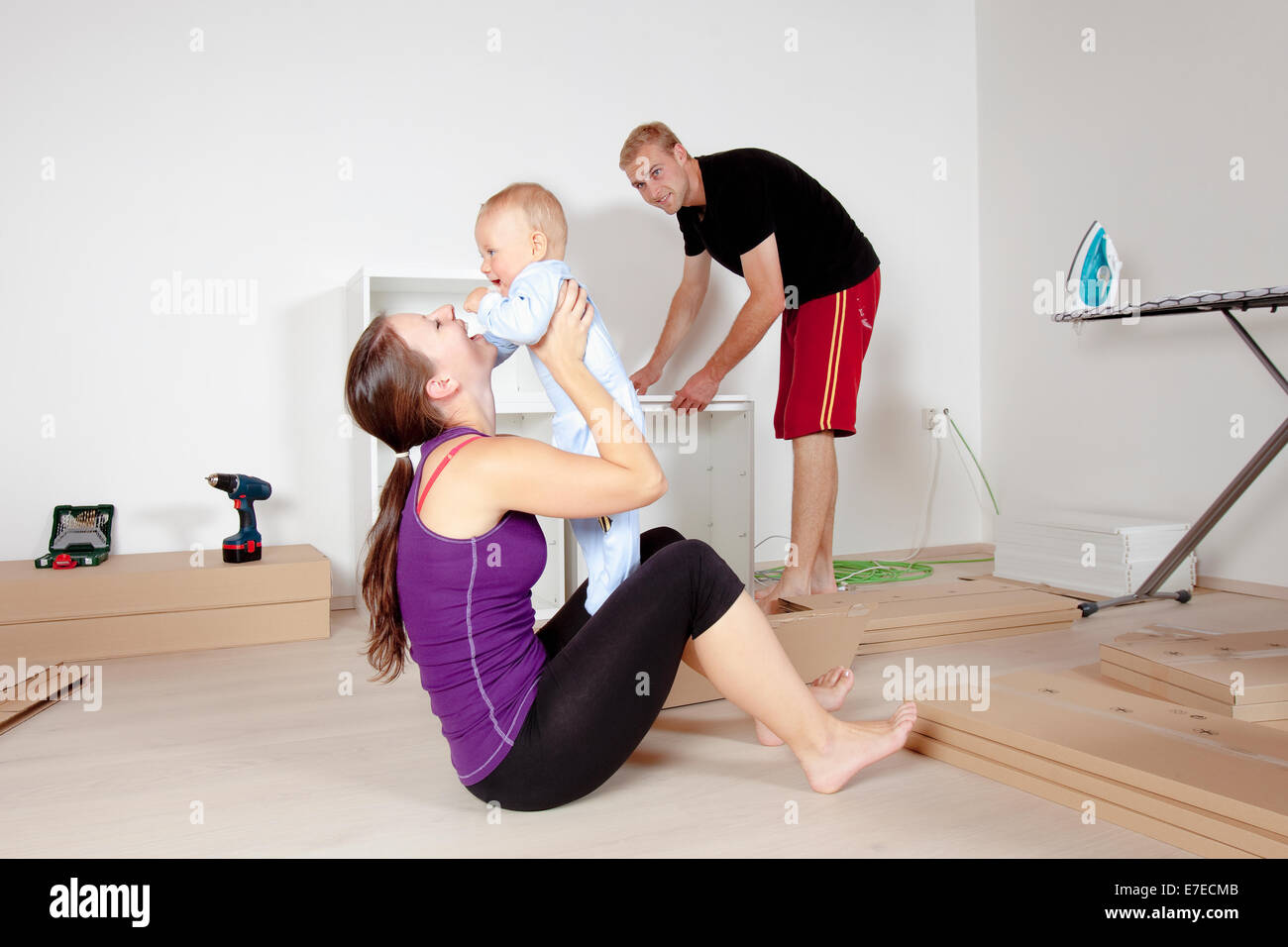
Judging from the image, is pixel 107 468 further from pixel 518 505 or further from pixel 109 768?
pixel 518 505

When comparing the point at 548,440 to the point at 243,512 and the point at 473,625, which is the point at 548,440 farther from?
the point at 473,625

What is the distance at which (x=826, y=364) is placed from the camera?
270 cm

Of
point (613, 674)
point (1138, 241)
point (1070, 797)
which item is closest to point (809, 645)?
point (1070, 797)

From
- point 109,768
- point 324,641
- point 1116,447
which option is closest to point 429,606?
point 109,768

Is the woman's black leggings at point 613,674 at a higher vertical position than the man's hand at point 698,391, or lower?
lower

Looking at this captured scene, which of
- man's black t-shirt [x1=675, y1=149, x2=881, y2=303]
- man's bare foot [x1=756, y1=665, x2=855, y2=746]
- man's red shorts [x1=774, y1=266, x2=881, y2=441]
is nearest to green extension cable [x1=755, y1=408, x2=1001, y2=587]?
man's red shorts [x1=774, y1=266, x2=881, y2=441]

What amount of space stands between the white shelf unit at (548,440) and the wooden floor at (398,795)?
0.83m

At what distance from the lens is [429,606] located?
1.28 meters

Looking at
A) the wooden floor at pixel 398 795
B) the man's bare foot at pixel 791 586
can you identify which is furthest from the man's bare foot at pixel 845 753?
the man's bare foot at pixel 791 586

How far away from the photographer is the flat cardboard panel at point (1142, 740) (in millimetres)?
1248

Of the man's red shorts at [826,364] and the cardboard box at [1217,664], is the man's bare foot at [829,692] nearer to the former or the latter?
the cardboard box at [1217,664]

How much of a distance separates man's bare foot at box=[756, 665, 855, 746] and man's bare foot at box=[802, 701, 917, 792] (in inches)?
8.0
